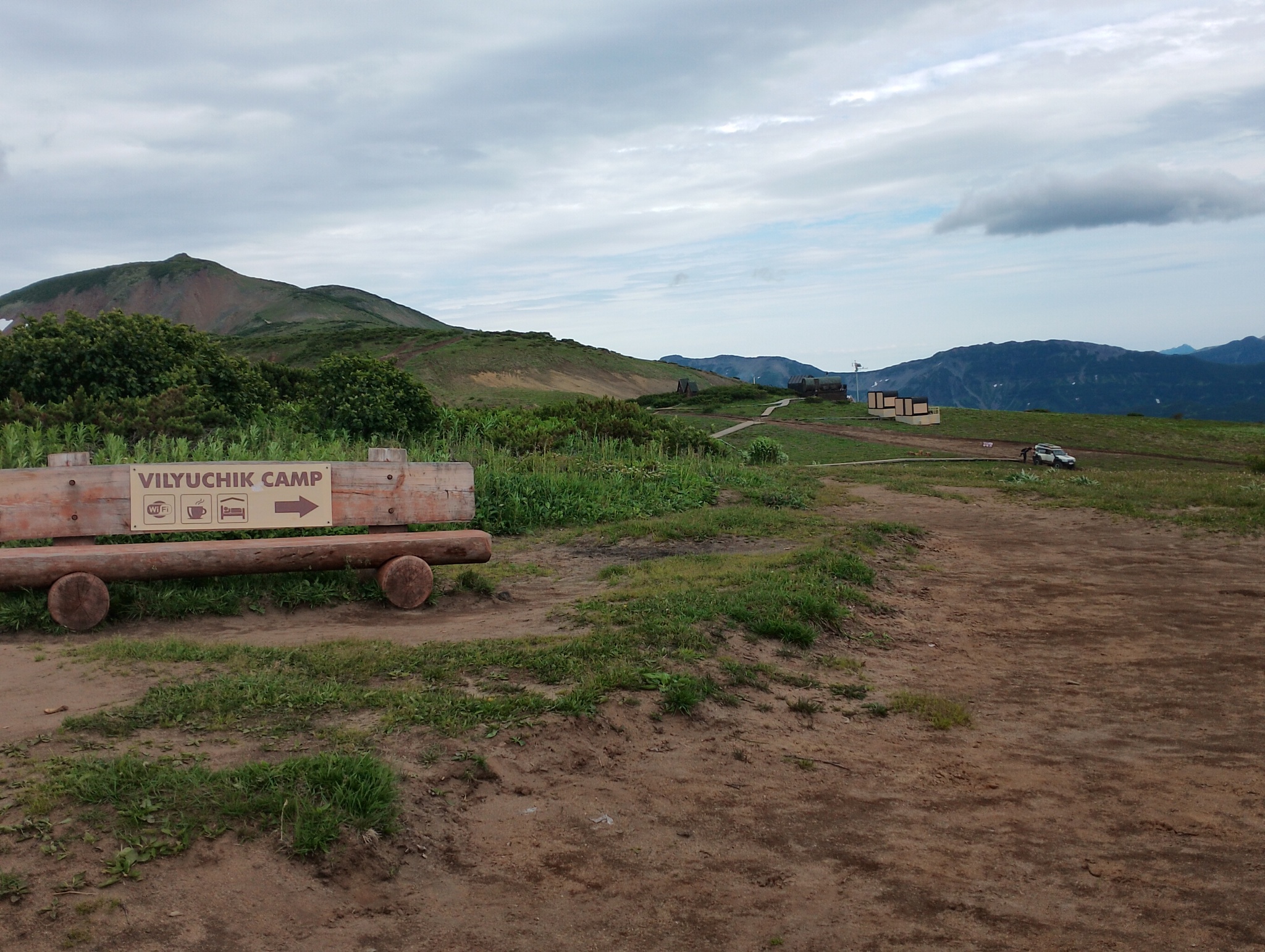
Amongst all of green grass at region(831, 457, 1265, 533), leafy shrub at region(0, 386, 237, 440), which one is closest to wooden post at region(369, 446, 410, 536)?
leafy shrub at region(0, 386, 237, 440)

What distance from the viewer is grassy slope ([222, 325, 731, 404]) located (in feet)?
186

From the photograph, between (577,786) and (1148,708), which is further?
(1148,708)

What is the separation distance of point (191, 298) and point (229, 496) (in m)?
144

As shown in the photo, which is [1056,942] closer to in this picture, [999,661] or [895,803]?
[895,803]

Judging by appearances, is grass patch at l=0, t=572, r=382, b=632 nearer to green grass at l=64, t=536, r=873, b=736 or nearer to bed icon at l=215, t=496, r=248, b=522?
bed icon at l=215, t=496, r=248, b=522

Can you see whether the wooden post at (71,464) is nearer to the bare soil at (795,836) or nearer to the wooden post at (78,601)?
the wooden post at (78,601)

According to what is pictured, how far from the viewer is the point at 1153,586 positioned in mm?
9648

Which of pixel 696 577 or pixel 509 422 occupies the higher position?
pixel 509 422

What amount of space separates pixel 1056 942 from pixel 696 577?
5.53 meters

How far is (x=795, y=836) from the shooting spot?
162 inches

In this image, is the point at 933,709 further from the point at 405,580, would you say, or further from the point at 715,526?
the point at 715,526

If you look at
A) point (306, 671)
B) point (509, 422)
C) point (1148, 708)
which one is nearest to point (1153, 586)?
point (1148, 708)

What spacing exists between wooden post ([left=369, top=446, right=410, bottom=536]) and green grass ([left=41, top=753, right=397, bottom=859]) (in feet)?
14.2

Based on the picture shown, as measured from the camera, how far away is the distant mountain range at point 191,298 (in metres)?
131
